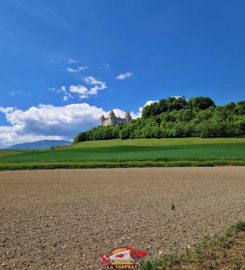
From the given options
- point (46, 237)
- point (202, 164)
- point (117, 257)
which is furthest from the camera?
point (202, 164)

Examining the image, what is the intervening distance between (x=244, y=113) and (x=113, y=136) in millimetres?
55164

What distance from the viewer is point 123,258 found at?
5.11 m

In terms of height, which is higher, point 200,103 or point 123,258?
point 200,103

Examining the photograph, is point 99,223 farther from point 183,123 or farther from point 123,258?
point 183,123

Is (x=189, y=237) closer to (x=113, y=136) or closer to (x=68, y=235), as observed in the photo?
(x=68, y=235)

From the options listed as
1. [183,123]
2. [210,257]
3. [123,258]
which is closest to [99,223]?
[123,258]

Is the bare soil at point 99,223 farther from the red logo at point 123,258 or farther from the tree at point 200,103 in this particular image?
the tree at point 200,103

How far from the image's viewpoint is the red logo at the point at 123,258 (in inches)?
190

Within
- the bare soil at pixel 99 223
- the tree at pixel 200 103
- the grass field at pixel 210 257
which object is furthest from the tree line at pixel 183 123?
the grass field at pixel 210 257

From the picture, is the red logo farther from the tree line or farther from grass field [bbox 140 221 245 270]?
the tree line

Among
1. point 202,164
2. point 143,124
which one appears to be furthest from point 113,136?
point 202,164

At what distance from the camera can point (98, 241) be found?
6277 mm

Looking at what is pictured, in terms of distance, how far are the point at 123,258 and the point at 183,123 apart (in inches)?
3465

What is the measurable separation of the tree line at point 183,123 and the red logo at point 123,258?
7379 centimetres
